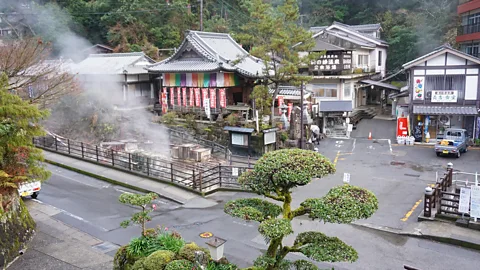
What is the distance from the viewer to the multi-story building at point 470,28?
31109 mm

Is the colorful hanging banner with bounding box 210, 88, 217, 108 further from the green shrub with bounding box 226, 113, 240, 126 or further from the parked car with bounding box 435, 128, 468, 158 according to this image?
the parked car with bounding box 435, 128, 468, 158

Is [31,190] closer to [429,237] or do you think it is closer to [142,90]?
[429,237]

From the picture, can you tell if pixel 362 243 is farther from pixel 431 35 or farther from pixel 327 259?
pixel 431 35

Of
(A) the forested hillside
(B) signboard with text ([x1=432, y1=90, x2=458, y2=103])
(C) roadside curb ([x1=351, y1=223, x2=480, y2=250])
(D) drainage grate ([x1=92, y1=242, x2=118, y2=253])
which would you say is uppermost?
(A) the forested hillside

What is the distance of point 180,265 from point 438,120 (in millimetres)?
25721

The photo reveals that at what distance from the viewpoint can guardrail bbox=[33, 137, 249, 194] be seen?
1817 centimetres

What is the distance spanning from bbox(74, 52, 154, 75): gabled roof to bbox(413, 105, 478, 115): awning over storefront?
73.1 feet

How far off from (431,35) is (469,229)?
116ft

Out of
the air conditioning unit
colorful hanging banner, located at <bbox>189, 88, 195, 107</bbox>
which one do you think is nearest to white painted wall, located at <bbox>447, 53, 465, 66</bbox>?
the air conditioning unit

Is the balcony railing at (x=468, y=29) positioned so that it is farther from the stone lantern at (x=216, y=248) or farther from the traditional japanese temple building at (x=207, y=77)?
the stone lantern at (x=216, y=248)

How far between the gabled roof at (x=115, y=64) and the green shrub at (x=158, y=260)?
1107 inches

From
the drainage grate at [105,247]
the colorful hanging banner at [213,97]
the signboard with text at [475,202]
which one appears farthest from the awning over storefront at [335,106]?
the drainage grate at [105,247]

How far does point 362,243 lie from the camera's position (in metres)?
12.4

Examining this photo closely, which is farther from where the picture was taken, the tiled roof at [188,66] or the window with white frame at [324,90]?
the window with white frame at [324,90]
